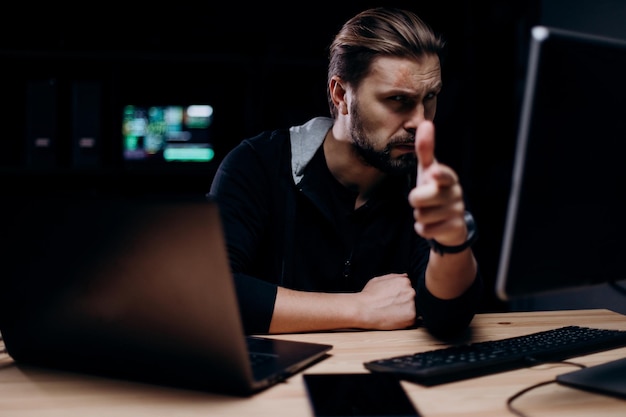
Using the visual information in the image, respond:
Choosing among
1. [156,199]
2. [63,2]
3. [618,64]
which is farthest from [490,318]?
[63,2]

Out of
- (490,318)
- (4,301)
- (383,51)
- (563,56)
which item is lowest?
(490,318)

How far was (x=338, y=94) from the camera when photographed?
5.59 ft

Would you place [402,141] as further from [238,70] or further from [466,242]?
[238,70]

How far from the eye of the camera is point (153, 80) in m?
2.71

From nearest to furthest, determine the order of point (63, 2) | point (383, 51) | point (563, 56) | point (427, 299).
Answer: point (563, 56), point (427, 299), point (383, 51), point (63, 2)

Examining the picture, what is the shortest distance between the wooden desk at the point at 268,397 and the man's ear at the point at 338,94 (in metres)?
0.88

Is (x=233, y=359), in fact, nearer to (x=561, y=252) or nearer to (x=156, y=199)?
(x=156, y=199)

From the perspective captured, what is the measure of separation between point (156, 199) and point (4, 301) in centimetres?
31

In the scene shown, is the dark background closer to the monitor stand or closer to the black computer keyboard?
the black computer keyboard

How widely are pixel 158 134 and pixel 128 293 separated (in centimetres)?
190

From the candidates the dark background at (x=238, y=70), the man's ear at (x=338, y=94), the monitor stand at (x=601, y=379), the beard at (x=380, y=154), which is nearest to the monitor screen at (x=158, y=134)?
the dark background at (x=238, y=70)

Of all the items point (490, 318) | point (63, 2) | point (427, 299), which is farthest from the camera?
point (63, 2)

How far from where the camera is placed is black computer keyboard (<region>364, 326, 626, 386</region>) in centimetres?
82

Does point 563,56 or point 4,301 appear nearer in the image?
point 563,56
